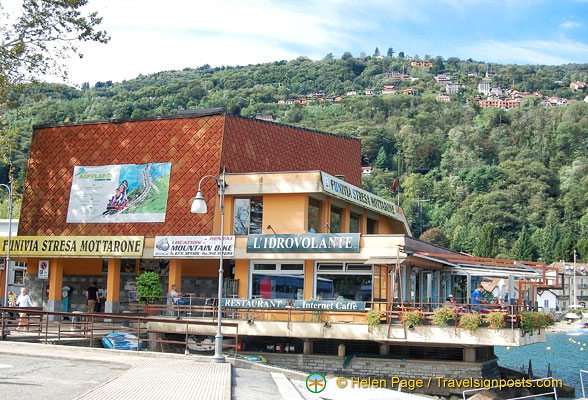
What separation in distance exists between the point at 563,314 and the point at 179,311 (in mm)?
116495

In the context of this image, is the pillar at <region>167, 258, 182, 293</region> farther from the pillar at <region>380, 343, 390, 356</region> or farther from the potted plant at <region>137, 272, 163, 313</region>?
the pillar at <region>380, 343, 390, 356</region>

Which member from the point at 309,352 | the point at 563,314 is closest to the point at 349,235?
the point at 309,352

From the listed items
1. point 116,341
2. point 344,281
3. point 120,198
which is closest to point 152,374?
point 116,341

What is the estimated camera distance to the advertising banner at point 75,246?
37669 millimetres

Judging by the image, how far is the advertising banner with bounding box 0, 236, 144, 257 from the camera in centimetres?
3767

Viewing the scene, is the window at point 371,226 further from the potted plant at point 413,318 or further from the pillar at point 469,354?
the potted plant at point 413,318

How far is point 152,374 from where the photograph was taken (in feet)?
72.2

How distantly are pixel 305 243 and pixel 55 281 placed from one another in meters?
14.0

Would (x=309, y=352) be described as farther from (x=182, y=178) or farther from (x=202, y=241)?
(x=182, y=178)

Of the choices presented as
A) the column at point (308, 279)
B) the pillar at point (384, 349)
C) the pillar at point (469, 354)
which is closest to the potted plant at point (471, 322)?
the pillar at point (469, 354)

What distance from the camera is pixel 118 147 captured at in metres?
40.4

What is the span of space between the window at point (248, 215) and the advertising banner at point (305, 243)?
148cm

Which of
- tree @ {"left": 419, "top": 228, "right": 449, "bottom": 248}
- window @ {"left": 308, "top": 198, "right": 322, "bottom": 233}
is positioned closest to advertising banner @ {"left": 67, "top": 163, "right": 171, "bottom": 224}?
window @ {"left": 308, "top": 198, "right": 322, "bottom": 233}

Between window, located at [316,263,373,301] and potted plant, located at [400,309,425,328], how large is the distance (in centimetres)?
350
